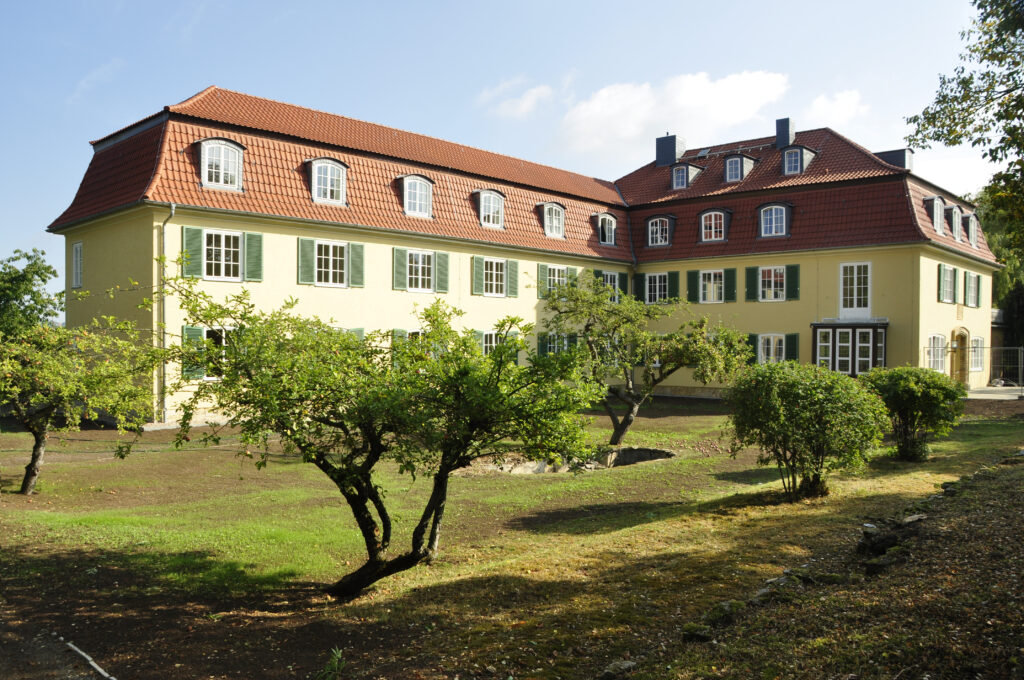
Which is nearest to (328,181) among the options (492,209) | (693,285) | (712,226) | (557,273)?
(492,209)

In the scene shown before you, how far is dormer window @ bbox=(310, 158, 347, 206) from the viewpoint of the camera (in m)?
24.1

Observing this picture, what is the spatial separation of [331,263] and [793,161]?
19753 millimetres

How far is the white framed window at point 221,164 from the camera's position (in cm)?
2184

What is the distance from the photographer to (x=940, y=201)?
96.5 ft

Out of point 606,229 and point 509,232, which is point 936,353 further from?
point 509,232

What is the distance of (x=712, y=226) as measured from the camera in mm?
32281

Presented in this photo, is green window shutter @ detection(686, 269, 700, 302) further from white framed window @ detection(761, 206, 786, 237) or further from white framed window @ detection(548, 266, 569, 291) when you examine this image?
white framed window @ detection(548, 266, 569, 291)

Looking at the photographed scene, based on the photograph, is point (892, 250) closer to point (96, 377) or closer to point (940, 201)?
point (940, 201)

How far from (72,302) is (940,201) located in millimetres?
32265

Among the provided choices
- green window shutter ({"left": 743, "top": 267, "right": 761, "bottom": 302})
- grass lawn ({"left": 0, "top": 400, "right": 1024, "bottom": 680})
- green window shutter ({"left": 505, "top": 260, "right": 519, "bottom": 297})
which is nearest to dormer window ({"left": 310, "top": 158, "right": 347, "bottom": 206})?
green window shutter ({"left": 505, "top": 260, "right": 519, "bottom": 297})

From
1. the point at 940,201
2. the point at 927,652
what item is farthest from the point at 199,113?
the point at 940,201

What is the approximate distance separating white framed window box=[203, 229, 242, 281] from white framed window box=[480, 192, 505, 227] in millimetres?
9800

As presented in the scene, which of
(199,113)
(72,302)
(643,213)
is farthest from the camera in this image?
(643,213)

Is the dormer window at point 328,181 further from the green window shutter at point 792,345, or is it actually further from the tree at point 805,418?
the green window shutter at point 792,345
